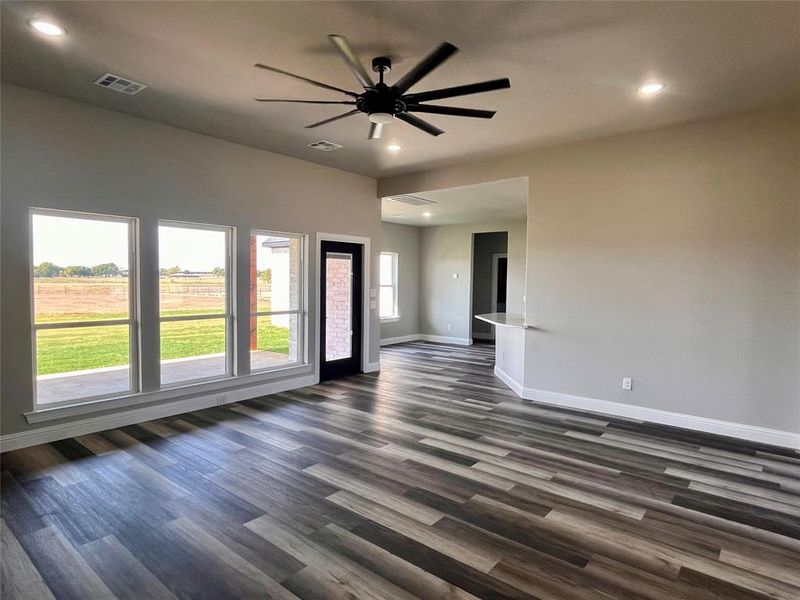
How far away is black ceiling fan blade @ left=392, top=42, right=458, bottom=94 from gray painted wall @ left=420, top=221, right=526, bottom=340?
7.38m

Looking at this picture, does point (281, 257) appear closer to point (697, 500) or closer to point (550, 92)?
point (550, 92)

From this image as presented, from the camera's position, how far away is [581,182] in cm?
507

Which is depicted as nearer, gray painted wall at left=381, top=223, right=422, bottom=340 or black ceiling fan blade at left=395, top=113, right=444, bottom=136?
black ceiling fan blade at left=395, top=113, right=444, bottom=136

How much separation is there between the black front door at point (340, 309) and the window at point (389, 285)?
3360mm

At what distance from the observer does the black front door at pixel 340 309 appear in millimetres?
6516

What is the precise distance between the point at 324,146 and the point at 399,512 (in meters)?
4.17

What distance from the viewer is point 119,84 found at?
362 cm

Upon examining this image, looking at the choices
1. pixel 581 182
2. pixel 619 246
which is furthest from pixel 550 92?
pixel 619 246

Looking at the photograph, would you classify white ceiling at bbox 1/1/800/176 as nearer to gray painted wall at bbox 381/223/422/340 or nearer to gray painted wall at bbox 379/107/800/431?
gray painted wall at bbox 379/107/800/431

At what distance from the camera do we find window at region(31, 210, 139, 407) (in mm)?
3969

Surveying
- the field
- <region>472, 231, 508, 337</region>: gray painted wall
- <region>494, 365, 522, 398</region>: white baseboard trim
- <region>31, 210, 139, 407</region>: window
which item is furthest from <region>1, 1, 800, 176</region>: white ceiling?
<region>472, 231, 508, 337</region>: gray painted wall

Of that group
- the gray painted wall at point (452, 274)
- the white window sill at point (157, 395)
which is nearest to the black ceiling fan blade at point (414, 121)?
the white window sill at point (157, 395)

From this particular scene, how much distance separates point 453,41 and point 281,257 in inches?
152

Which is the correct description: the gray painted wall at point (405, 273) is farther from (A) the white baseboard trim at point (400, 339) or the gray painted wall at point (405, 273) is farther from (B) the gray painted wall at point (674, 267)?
(B) the gray painted wall at point (674, 267)
